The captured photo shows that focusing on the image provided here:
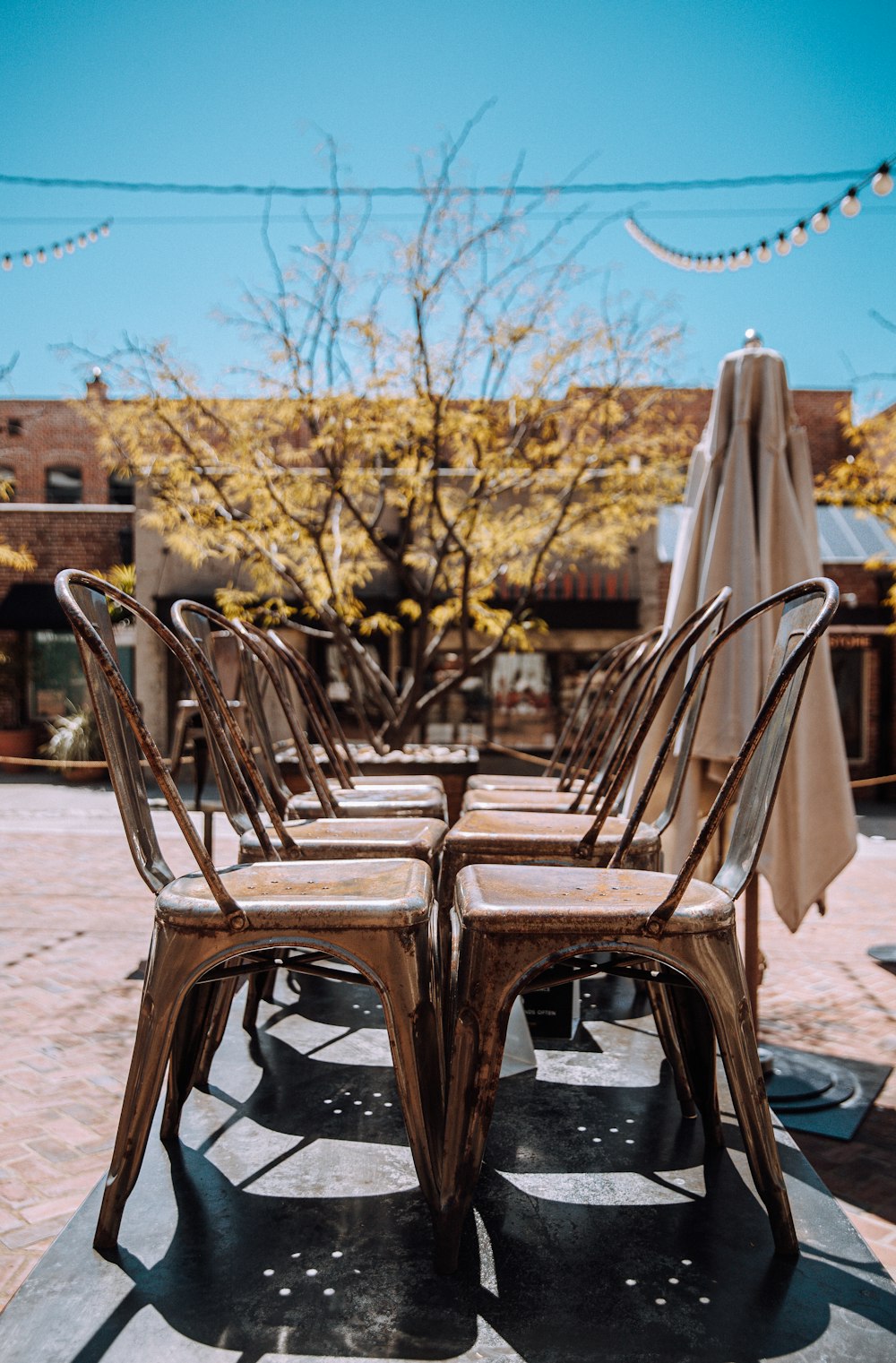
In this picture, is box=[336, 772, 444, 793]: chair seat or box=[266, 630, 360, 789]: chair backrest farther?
box=[336, 772, 444, 793]: chair seat

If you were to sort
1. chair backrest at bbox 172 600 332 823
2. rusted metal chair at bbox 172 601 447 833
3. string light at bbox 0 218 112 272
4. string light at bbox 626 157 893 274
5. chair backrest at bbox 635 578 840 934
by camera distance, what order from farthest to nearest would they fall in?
1. string light at bbox 0 218 112 272
2. string light at bbox 626 157 893 274
3. rusted metal chair at bbox 172 601 447 833
4. chair backrest at bbox 172 600 332 823
5. chair backrest at bbox 635 578 840 934

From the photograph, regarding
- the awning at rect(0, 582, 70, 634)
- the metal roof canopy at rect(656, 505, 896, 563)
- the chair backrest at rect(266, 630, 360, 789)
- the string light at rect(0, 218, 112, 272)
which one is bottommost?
the chair backrest at rect(266, 630, 360, 789)

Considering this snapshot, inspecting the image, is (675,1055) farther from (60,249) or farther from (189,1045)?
(60,249)

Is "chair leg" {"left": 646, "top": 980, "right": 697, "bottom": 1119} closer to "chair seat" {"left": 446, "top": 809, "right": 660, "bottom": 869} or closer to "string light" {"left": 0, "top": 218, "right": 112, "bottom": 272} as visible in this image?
"chair seat" {"left": 446, "top": 809, "right": 660, "bottom": 869}

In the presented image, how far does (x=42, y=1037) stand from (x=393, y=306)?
217 inches

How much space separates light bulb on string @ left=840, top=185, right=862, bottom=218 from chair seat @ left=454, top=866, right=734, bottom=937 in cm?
541

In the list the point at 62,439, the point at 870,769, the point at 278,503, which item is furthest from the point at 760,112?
the point at 62,439

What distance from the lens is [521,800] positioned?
3.46 metres

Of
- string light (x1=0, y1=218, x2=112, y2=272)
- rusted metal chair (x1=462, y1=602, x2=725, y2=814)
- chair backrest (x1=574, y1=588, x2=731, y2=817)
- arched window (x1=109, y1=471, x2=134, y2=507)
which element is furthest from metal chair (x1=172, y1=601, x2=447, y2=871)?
arched window (x1=109, y1=471, x2=134, y2=507)

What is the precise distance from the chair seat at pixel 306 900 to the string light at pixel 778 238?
220 inches

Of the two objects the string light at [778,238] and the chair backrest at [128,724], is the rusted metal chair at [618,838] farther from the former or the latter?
the string light at [778,238]

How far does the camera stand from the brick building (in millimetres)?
14570

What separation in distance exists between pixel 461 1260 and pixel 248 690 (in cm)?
192

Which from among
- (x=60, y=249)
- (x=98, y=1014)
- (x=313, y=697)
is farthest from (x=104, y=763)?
(x=60, y=249)
